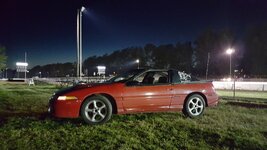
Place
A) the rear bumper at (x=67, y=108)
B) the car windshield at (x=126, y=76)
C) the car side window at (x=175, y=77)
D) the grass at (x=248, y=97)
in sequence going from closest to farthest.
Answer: the rear bumper at (x=67, y=108), the car windshield at (x=126, y=76), the car side window at (x=175, y=77), the grass at (x=248, y=97)

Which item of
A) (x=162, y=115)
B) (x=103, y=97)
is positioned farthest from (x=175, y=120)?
(x=103, y=97)

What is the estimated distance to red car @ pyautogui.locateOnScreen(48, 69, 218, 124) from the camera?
6429 mm

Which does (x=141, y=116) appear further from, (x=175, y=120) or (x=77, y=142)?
(x=77, y=142)

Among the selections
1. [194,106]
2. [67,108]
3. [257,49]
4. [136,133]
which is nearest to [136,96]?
[136,133]

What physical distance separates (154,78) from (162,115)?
3.77 ft

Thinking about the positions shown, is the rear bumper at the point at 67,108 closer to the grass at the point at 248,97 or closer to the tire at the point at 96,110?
the tire at the point at 96,110

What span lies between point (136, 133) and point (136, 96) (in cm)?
127

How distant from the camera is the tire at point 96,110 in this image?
6.47 meters

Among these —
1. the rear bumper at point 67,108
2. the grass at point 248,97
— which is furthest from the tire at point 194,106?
the grass at point 248,97

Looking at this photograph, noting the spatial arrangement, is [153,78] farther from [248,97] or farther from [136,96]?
[248,97]

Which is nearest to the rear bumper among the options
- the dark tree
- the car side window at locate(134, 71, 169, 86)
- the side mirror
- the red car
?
the red car

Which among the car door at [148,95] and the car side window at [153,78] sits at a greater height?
the car side window at [153,78]

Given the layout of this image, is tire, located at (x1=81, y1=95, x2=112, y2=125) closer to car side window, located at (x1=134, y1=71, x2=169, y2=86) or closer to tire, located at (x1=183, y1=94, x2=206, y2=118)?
car side window, located at (x1=134, y1=71, x2=169, y2=86)

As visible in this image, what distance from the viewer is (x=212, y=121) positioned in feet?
23.8
